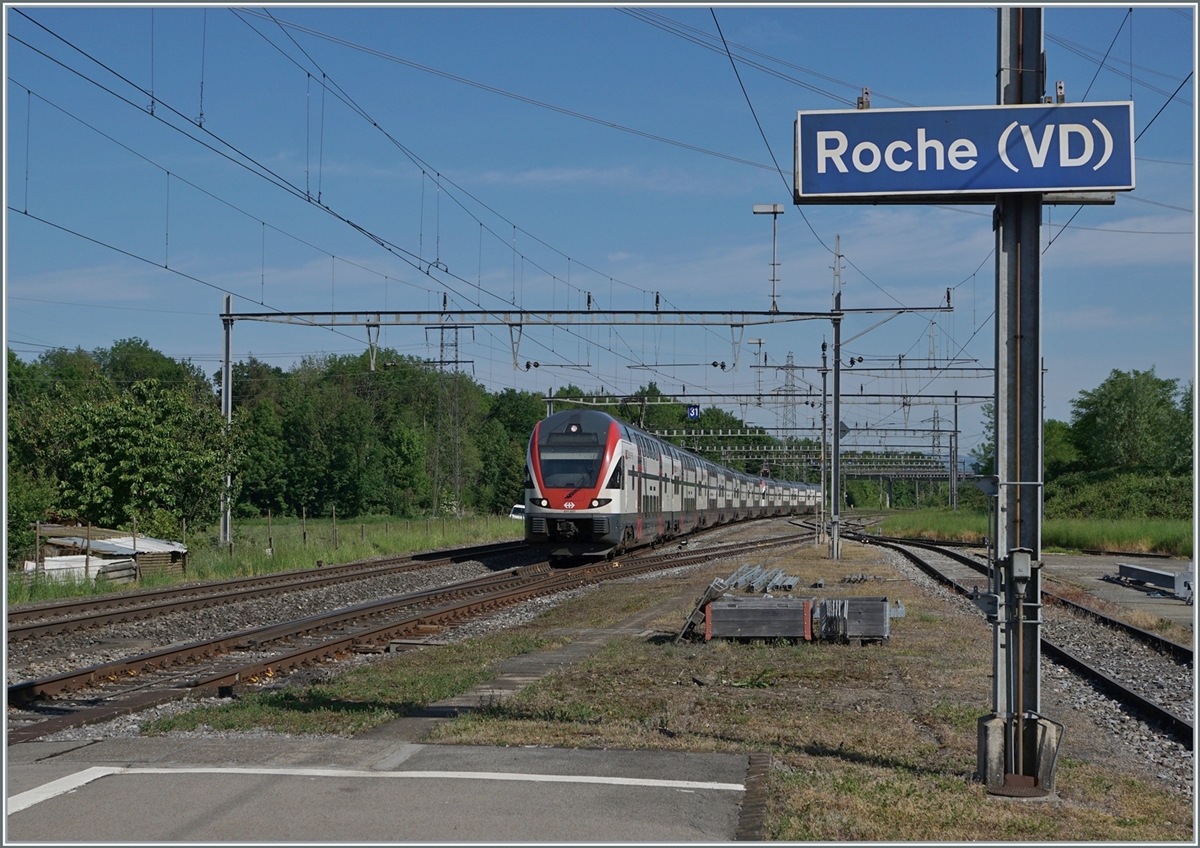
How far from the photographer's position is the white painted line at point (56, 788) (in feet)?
20.5

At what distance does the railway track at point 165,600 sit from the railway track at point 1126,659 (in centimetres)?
1207

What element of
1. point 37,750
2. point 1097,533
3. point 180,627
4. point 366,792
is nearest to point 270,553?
point 180,627

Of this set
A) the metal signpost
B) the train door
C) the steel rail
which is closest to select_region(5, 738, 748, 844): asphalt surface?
the metal signpost

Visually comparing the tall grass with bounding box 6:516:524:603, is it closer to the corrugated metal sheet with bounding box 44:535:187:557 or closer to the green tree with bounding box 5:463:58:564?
the corrugated metal sheet with bounding box 44:535:187:557

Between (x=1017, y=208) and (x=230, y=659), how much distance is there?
10275mm

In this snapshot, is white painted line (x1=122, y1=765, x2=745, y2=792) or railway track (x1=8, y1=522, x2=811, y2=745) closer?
white painted line (x1=122, y1=765, x2=745, y2=792)

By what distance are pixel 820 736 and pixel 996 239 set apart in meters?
3.75

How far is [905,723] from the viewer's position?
349 inches

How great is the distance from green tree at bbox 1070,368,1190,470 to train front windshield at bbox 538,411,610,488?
157ft

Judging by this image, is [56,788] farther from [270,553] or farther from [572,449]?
[270,553]

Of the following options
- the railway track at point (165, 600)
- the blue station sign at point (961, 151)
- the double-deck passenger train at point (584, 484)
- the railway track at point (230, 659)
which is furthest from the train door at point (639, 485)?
the blue station sign at point (961, 151)

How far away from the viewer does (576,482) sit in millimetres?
28250

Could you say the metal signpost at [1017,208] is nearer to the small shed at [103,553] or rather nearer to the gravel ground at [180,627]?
the gravel ground at [180,627]

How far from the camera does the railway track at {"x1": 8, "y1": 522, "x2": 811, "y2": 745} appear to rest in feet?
33.6
